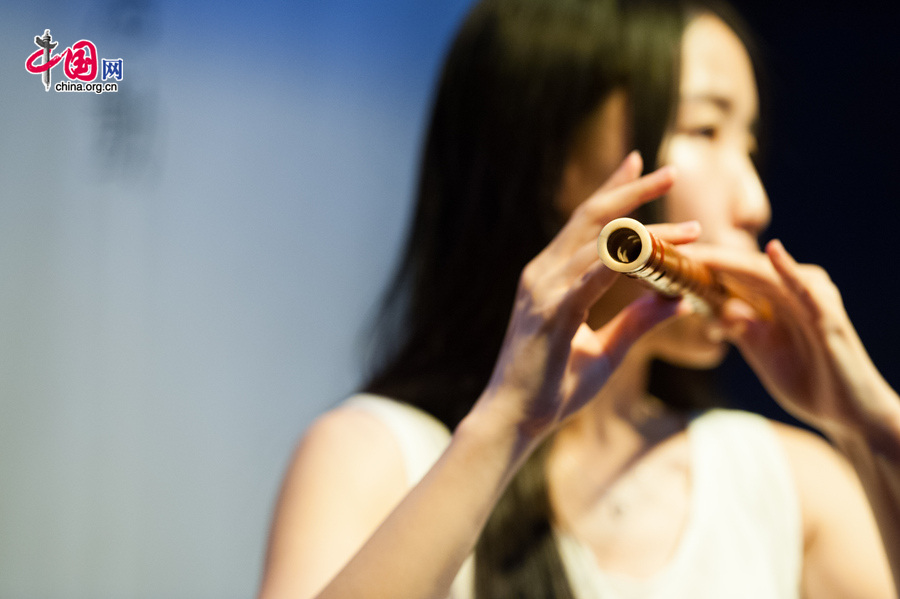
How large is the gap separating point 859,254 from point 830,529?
2.06ft

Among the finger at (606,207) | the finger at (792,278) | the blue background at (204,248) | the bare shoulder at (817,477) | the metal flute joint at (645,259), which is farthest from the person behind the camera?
the blue background at (204,248)

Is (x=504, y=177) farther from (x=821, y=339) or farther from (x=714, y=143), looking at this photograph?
(x=821, y=339)

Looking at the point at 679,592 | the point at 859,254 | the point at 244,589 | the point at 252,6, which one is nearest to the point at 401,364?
the point at 679,592

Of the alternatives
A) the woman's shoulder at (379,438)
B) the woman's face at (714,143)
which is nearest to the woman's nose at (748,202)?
the woman's face at (714,143)

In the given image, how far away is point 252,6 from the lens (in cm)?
120

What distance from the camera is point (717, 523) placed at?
764 millimetres

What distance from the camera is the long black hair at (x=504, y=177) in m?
0.71

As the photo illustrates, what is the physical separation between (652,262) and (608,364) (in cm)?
16

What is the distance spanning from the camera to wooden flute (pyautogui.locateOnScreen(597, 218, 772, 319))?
1.44 ft

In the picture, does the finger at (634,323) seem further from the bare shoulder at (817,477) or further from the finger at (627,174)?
the bare shoulder at (817,477)

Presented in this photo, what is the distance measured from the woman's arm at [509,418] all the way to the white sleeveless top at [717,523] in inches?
5.8

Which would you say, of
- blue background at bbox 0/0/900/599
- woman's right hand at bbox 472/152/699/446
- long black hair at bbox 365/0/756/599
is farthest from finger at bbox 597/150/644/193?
blue background at bbox 0/0/900/599

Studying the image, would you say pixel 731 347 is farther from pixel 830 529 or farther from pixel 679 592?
pixel 679 592

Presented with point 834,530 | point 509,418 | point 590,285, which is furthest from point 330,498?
point 834,530
